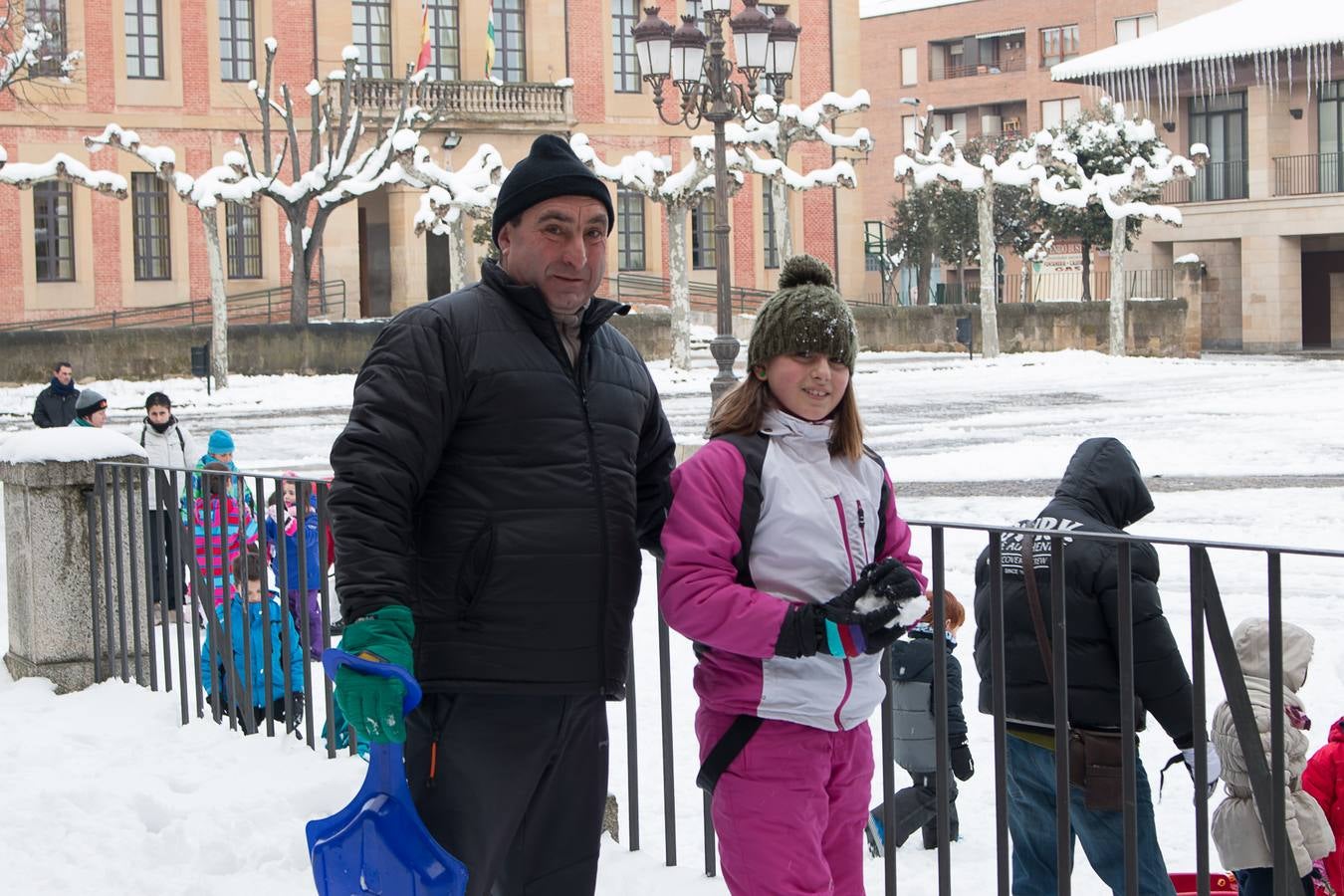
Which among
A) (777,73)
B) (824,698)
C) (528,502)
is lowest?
(824,698)

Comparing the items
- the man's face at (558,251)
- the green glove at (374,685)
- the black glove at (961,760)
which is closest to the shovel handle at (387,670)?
the green glove at (374,685)

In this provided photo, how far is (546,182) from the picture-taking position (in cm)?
319

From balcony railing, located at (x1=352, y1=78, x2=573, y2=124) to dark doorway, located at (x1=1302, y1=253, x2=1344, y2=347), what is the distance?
70.3 feet

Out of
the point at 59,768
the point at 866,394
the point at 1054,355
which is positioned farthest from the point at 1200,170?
the point at 59,768

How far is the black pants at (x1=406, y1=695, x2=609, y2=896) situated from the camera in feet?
10.4

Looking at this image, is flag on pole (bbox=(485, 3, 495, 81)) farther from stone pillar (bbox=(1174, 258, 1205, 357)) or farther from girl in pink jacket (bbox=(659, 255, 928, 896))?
girl in pink jacket (bbox=(659, 255, 928, 896))

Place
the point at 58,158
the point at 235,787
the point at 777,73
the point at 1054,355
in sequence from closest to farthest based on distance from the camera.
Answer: the point at 235,787
the point at 777,73
the point at 58,158
the point at 1054,355

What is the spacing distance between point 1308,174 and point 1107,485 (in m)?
45.5

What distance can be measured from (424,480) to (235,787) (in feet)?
8.42

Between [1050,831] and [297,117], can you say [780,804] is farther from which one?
[297,117]

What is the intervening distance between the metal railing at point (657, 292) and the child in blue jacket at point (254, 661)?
126 ft

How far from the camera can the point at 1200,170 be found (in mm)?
47219

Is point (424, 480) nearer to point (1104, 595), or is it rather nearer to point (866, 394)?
point (1104, 595)

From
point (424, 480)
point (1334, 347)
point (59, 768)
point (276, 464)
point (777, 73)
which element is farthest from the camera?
point (1334, 347)
